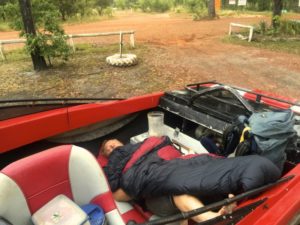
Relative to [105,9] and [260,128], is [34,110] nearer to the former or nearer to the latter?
[260,128]

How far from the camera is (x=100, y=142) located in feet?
11.6

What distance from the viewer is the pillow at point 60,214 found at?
1.89 m

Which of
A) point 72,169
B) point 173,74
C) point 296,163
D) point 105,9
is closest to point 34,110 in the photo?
point 72,169

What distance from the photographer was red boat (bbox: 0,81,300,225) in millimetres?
1961

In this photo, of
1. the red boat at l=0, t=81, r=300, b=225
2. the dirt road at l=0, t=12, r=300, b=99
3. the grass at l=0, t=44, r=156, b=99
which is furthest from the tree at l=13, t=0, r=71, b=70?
the red boat at l=0, t=81, r=300, b=225

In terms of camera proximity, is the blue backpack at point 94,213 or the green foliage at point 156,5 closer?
the blue backpack at point 94,213

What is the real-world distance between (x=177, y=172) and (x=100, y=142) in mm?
1461

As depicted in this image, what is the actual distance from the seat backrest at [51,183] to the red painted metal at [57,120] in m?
0.97

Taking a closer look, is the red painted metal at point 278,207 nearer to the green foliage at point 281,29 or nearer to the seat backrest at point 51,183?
the seat backrest at point 51,183

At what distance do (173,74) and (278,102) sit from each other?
516cm

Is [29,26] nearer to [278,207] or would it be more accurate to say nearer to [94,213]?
[94,213]

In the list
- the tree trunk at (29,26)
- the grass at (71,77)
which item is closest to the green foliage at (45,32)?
the tree trunk at (29,26)

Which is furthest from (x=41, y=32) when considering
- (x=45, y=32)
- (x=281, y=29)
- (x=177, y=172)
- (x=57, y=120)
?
(x=281, y=29)

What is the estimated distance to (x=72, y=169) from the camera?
2.10m
